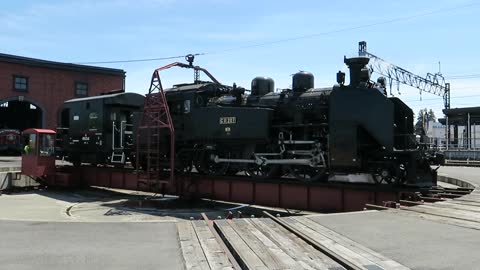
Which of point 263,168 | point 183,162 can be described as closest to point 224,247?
point 263,168

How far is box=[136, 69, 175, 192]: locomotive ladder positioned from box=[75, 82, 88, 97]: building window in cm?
3174

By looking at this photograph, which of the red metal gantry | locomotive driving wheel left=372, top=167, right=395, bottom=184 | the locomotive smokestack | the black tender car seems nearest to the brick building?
the black tender car

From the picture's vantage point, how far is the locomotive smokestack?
13398 millimetres

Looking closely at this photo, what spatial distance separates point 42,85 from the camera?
46.1 meters

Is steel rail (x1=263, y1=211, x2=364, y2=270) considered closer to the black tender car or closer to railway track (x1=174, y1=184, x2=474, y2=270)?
railway track (x1=174, y1=184, x2=474, y2=270)

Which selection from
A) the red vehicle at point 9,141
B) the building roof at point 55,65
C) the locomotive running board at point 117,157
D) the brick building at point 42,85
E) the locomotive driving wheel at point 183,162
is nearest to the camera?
the locomotive driving wheel at point 183,162

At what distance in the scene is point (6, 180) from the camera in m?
24.6

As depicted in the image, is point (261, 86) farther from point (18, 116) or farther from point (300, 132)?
point (18, 116)

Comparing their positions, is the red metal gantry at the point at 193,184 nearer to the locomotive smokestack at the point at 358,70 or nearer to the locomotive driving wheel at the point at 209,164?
the locomotive driving wheel at the point at 209,164

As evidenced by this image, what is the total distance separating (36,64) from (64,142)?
78.7ft

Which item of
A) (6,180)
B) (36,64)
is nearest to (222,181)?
(6,180)

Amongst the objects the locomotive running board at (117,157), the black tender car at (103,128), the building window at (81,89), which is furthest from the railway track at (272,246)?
the building window at (81,89)

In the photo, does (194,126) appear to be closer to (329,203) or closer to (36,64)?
(329,203)

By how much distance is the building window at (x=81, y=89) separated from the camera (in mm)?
48219
